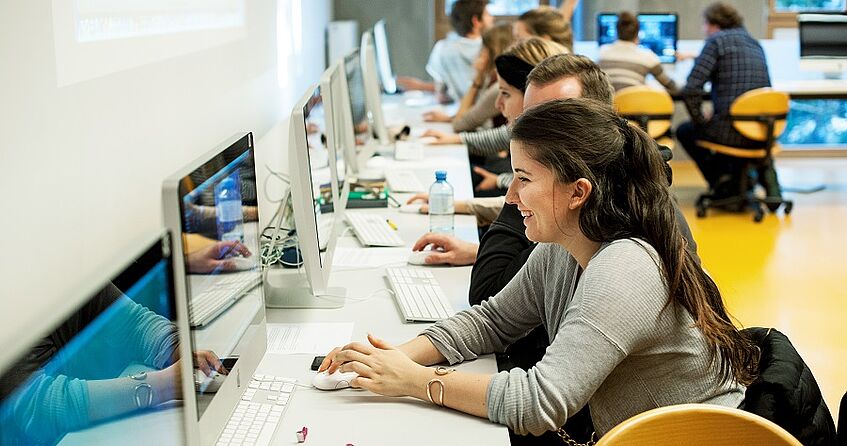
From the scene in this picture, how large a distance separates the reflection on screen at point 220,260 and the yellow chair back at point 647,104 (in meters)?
5.08

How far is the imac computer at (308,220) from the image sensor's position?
210 cm

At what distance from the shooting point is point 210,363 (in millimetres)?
1479

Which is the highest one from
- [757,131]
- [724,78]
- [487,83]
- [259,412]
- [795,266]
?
[487,83]

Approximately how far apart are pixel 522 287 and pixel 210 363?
841mm

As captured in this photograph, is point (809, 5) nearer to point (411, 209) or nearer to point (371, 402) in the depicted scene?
point (411, 209)

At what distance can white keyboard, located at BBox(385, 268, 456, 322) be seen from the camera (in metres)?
2.34

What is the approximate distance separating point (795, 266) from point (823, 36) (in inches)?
113

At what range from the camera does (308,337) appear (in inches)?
87.1

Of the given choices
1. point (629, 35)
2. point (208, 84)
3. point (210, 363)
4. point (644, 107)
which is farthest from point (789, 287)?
point (210, 363)

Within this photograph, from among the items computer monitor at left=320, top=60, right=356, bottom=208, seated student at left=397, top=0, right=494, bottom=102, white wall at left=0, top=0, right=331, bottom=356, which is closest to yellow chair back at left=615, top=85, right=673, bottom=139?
seated student at left=397, top=0, right=494, bottom=102

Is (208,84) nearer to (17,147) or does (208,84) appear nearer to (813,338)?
(17,147)

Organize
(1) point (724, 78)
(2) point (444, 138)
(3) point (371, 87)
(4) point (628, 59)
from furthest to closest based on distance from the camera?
(4) point (628, 59)
(1) point (724, 78)
(2) point (444, 138)
(3) point (371, 87)

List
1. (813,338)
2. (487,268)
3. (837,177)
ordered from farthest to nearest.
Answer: (837,177), (813,338), (487,268)

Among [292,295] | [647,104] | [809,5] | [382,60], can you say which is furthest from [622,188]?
[809,5]
